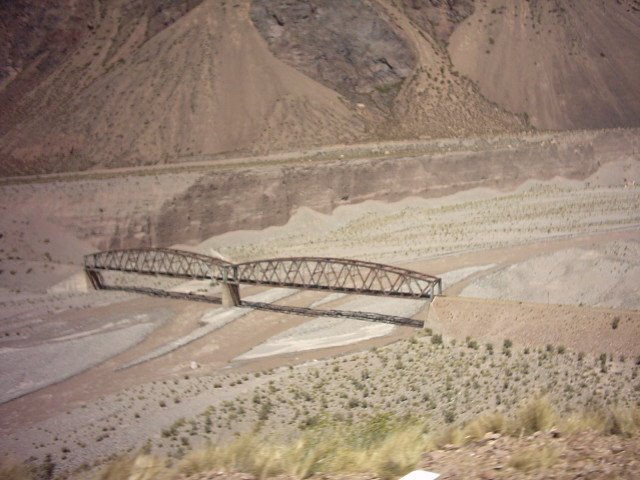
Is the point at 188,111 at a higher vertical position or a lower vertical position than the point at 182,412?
higher

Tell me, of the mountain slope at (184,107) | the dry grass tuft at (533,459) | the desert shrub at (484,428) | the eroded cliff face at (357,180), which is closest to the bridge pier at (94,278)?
the eroded cliff face at (357,180)

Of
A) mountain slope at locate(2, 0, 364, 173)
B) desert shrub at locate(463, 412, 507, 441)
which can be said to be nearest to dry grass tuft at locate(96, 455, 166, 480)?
desert shrub at locate(463, 412, 507, 441)

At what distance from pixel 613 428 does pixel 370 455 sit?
120 inches

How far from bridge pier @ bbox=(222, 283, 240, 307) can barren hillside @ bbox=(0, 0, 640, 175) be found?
28463 millimetres

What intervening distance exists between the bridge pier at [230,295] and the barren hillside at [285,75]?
2846 centimetres

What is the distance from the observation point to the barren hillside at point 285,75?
61.2 metres

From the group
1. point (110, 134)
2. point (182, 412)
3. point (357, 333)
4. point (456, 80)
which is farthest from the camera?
point (456, 80)

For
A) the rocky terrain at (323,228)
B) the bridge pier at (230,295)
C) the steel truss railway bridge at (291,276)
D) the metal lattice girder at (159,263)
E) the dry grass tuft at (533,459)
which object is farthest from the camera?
the metal lattice girder at (159,263)

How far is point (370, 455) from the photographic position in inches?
356

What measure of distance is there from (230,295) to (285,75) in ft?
130

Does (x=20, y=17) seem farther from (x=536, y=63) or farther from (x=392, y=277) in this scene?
(x=392, y=277)

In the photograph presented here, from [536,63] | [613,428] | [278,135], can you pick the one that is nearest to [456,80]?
[536,63]

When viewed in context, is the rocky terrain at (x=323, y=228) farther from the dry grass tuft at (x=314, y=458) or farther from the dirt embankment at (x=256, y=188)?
the dirt embankment at (x=256, y=188)

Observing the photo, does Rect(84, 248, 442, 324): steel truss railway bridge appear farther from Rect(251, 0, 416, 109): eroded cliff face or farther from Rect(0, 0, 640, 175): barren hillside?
Rect(251, 0, 416, 109): eroded cliff face
